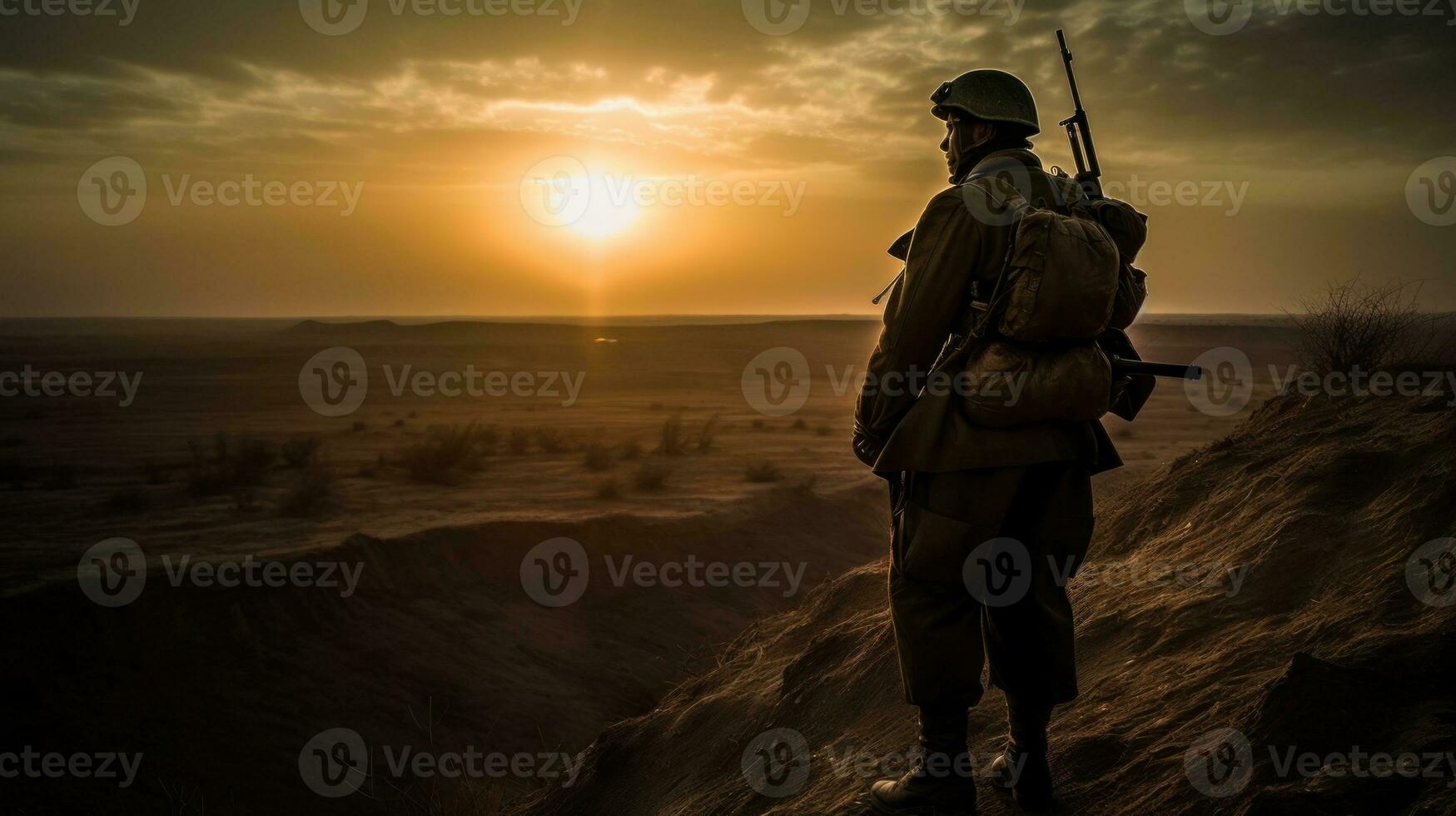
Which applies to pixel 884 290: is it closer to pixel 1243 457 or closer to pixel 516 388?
pixel 1243 457

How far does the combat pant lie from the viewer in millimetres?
2402

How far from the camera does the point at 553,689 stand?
8859 millimetres

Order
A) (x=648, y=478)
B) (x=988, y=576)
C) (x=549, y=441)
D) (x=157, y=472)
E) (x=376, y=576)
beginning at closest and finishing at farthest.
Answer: (x=988, y=576) → (x=376, y=576) → (x=157, y=472) → (x=648, y=478) → (x=549, y=441)

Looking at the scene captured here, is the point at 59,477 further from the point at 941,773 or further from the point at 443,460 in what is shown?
the point at 941,773

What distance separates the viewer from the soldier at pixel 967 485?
2.40 metres

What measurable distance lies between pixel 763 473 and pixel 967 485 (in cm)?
1546

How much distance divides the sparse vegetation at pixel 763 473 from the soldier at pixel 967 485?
49.3 feet

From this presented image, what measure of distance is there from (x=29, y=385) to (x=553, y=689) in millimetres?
30953

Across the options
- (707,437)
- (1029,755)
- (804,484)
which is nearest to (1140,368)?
(1029,755)

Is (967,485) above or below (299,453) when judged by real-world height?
below

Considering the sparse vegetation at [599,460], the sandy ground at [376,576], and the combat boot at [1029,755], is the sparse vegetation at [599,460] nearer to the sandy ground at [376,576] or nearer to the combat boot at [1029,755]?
the sandy ground at [376,576]

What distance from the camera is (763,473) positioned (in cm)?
1783

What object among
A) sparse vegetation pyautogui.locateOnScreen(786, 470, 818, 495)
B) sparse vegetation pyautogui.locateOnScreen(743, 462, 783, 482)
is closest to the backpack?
sparse vegetation pyautogui.locateOnScreen(786, 470, 818, 495)

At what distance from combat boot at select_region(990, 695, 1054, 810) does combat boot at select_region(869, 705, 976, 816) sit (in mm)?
158
